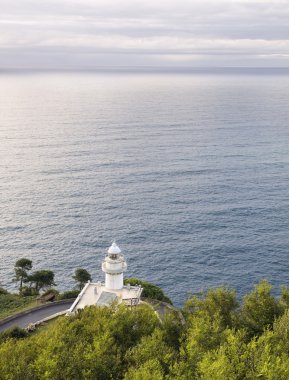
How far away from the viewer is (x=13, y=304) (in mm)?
60469

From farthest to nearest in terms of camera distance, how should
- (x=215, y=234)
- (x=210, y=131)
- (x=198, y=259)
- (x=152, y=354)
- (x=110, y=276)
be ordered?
(x=210, y=131) → (x=215, y=234) → (x=198, y=259) → (x=110, y=276) → (x=152, y=354)

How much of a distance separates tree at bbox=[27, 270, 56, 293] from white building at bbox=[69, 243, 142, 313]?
11865 millimetres

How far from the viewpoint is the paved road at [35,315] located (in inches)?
2088

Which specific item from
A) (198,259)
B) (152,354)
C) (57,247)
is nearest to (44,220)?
(57,247)

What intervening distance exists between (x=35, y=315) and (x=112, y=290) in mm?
10120

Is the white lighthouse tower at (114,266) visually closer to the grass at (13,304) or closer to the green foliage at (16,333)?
the green foliage at (16,333)

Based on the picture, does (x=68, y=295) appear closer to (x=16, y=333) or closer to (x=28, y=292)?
(x=28, y=292)

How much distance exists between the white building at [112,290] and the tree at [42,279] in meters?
11.9

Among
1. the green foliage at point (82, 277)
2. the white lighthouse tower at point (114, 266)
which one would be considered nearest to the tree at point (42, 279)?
the green foliage at point (82, 277)

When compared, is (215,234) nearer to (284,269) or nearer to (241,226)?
(241,226)

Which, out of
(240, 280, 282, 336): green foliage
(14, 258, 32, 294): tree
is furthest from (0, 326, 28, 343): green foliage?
(240, 280, 282, 336): green foliage

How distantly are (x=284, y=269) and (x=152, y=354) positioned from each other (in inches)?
1785

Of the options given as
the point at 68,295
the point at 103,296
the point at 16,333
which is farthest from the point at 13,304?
the point at 103,296

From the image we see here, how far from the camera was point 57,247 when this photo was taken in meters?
79.6
